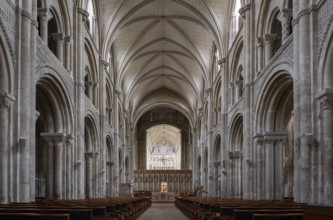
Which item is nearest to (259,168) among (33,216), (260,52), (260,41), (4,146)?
(260,52)

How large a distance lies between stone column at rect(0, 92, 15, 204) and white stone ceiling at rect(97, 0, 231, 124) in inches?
678

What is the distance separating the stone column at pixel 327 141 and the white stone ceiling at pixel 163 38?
55.8 feet

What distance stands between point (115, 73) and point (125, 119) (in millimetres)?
11354

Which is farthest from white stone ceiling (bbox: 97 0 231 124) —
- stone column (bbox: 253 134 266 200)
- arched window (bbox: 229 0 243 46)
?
stone column (bbox: 253 134 266 200)

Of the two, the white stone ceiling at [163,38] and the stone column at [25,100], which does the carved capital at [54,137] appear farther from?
the white stone ceiling at [163,38]

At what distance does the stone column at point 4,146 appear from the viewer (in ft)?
43.4

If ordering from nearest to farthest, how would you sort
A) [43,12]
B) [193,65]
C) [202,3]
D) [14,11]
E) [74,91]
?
[14,11] < [43,12] < [74,91] < [202,3] < [193,65]

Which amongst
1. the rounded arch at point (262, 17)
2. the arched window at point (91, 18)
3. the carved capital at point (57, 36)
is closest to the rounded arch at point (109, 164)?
the arched window at point (91, 18)

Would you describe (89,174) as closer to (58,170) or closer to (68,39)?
(58,170)

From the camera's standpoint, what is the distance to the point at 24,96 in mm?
14438

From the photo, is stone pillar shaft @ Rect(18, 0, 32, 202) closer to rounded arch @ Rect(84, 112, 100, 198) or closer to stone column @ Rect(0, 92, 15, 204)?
stone column @ Rect(0, 92, 15, 204)

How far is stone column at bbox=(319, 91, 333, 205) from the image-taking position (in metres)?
13.0

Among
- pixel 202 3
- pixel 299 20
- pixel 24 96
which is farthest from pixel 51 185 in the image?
pixel 202 3

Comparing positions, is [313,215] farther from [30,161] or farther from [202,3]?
[202,3]
